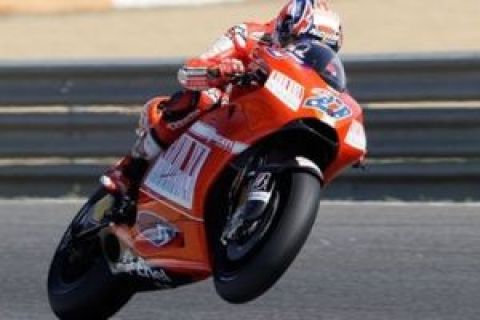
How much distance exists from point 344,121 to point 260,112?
314 millimetres

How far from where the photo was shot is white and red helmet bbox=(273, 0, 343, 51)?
5.34 m

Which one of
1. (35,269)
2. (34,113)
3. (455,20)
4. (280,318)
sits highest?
(280,318)

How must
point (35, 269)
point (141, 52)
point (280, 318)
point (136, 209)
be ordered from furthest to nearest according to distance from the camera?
point (141, 52)
point (35, 269)
point (280, 318)
point (136, 209)

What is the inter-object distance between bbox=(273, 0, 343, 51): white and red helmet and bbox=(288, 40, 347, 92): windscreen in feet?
0.18

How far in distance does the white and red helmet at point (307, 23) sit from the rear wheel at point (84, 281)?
1.37 meters

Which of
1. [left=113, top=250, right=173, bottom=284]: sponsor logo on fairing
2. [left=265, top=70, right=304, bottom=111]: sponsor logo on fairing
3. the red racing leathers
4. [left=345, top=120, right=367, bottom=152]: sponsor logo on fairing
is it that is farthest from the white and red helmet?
[left=113, top=250, right=173, bottom=284]: sponsor logo on fairing

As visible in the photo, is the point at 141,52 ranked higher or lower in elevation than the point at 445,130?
lower

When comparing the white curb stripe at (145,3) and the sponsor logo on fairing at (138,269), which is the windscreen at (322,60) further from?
the white curb stripe at (145,3)

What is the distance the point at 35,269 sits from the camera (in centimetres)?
765

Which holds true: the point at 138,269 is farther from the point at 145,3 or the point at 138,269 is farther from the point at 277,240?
the point at 145,3

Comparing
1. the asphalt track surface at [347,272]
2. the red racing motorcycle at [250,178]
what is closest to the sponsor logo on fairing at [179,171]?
the red racing motorcycle at [250,178]

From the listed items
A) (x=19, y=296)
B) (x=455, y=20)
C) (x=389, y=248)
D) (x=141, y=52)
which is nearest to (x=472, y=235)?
(x=389, y=248)

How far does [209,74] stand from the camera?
17.7ft

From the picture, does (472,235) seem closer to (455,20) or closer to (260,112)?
(260,112)
